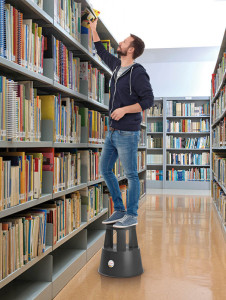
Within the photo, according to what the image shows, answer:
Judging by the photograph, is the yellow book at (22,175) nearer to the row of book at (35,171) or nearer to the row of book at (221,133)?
the row of book at (35,171)

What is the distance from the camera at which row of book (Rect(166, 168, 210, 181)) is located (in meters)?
7.99

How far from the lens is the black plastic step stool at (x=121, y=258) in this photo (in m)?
2.45

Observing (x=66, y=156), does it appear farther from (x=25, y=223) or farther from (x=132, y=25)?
(x=132, y=25)

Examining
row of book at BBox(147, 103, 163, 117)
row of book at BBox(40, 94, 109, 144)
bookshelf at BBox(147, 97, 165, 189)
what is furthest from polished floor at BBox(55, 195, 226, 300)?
row of book at BBox(147, 103, 163, 117)

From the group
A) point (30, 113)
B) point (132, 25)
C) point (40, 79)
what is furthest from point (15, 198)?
point (132, 25)

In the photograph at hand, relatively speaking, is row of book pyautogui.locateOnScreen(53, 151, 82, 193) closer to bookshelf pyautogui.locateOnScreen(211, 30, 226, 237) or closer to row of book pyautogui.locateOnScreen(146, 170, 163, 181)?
bookshelf pyautogui.locateOnScreen(211, 30, 226, 237)

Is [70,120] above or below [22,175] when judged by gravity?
above

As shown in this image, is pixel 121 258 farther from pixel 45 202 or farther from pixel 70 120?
pixel 70 120

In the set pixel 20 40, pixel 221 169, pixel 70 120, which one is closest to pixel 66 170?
pixel 70 120

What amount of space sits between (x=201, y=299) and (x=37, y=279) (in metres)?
0.96

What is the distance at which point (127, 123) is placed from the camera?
8.39ft

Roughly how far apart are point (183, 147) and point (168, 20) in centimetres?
270

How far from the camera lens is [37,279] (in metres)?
2.18

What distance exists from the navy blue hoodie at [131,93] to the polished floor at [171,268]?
3.37 ft
